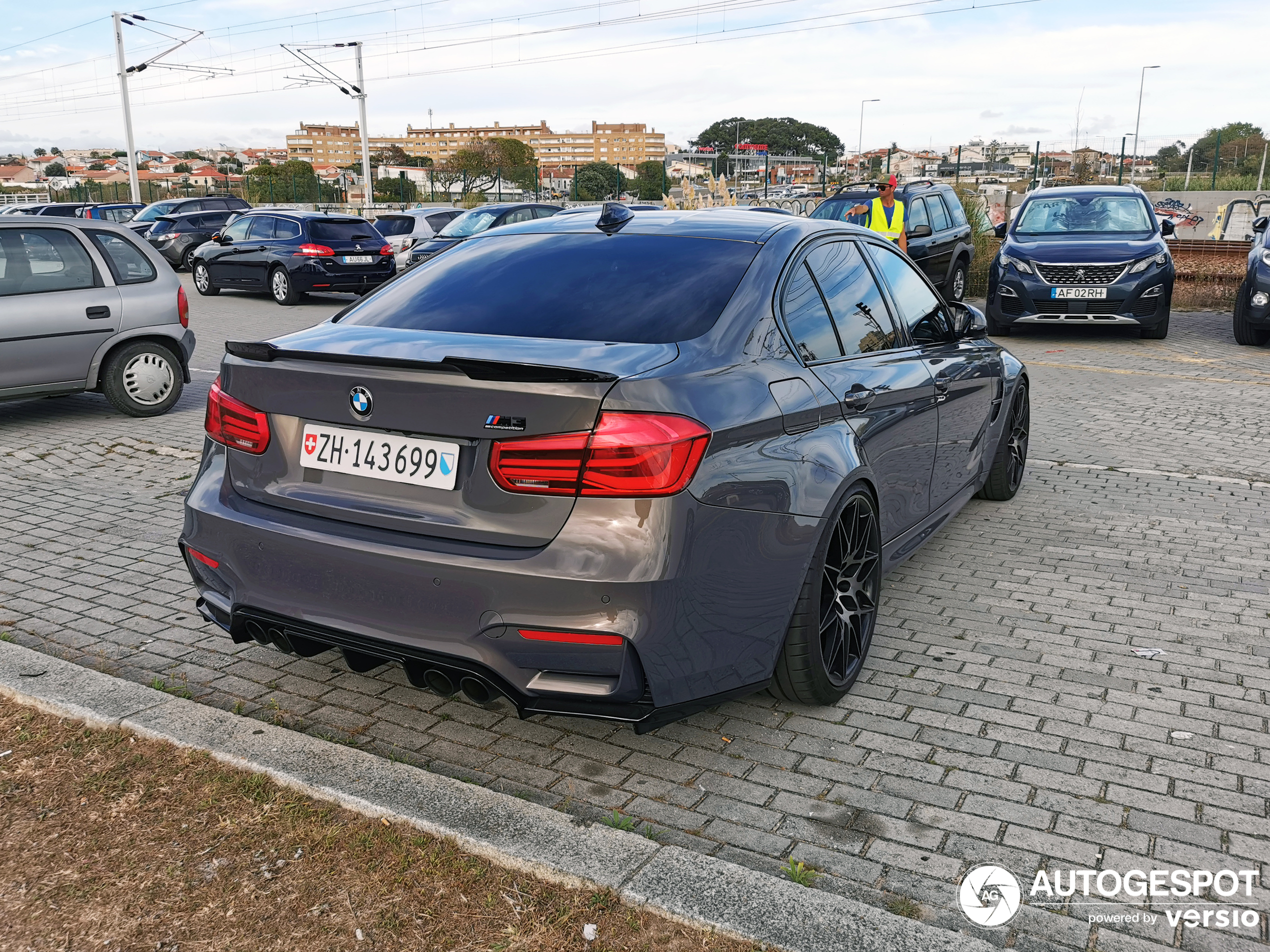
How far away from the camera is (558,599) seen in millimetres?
2820

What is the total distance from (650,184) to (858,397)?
53.8 m

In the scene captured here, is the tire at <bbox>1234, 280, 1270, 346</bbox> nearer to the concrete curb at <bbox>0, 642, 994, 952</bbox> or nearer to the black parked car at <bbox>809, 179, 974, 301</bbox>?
the black parked car at <bbox>809, 179, 974, 301</bbox>

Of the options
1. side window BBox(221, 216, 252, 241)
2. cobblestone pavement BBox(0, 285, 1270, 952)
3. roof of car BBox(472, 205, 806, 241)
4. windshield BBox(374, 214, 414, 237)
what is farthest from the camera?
windshield BBox(374, 214, 414, 237)

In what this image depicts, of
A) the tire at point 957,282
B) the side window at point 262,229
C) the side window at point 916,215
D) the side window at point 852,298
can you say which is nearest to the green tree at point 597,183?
the side window at point 262,229

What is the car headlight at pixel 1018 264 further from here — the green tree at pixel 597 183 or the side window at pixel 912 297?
the green tree at pixel 597 183

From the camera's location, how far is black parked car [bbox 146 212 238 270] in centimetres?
2691

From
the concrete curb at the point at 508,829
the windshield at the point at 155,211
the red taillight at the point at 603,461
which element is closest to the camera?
the concrete curb at the point at 508,829

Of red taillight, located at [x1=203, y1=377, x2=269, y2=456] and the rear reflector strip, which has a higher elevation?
red taillight, located at [x1=203, y1=377, x2=269, y2=456]

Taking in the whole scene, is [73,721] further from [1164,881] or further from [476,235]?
[1164,881]

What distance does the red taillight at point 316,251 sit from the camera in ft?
62.0

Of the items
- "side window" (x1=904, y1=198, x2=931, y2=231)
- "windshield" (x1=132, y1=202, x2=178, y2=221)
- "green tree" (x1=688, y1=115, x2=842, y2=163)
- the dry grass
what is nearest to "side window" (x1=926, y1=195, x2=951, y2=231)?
"side window" (x1=904, y1=198, x2=931, y2=231)

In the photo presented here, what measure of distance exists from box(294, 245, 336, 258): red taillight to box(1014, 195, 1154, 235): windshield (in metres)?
11.3

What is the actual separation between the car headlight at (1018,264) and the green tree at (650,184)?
3364 cm

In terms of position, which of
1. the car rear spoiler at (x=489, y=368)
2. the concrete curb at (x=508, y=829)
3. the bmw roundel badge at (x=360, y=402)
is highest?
the car rear spoiler at (x=489, y=368)
